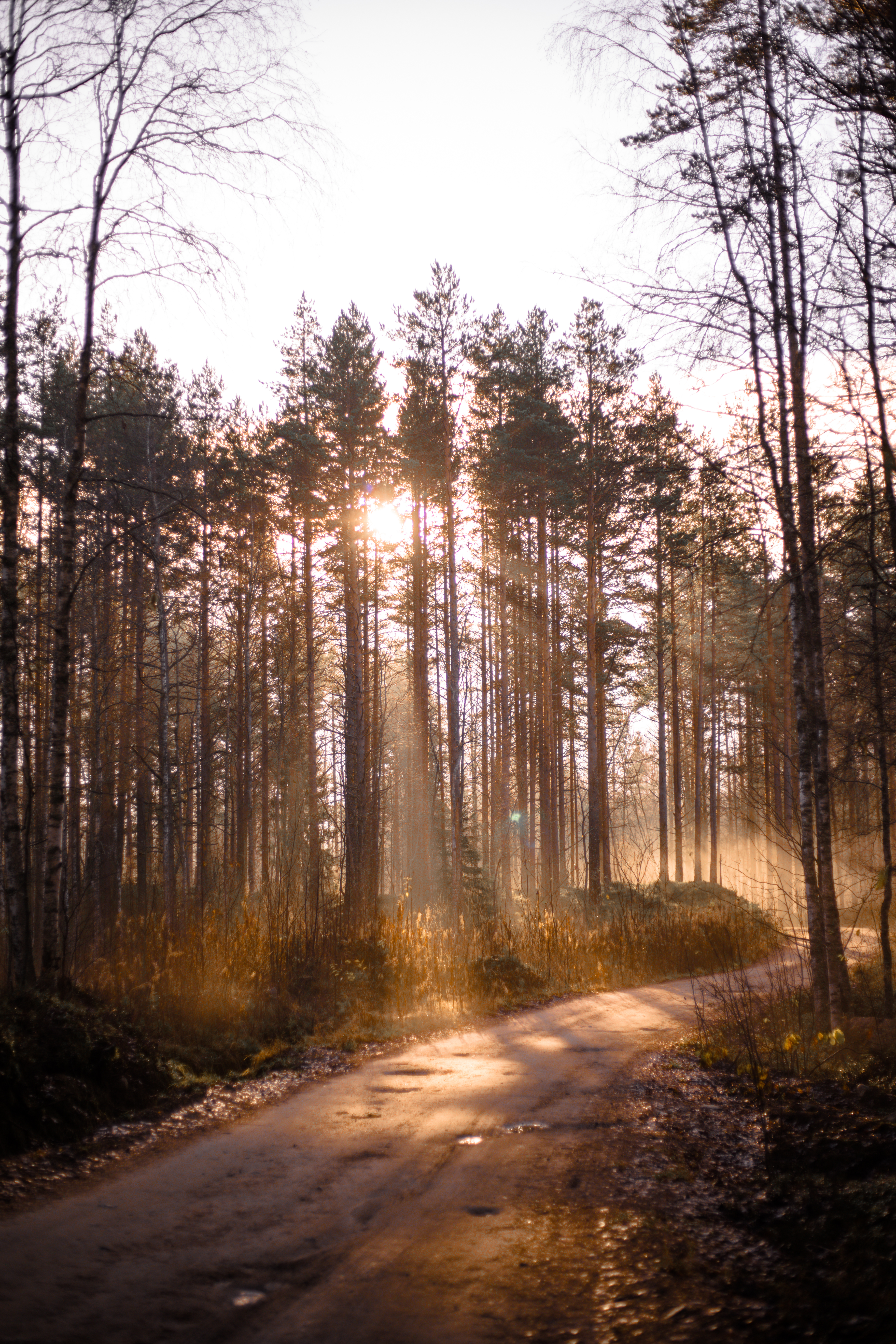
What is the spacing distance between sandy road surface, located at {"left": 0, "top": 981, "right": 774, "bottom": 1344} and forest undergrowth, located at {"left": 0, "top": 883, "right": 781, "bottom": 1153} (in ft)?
3.22

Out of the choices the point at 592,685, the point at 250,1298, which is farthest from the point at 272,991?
the point at 592,685

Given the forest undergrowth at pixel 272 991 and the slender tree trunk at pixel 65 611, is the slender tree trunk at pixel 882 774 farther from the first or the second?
the slender tree trunk at pixel 65 611

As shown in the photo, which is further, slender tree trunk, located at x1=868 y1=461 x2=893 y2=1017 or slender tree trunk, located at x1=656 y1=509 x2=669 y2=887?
slender tree trunk, located at x1=656 y1=509 x2=669 y2=887

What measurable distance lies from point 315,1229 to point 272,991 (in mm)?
5762

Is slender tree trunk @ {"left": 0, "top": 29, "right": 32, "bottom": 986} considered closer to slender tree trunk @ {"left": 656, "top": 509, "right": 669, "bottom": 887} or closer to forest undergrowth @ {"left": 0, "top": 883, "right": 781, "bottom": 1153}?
forest undergrowth @ {"left": 0, "top": 883, "right": 781, "bottom": 1153}

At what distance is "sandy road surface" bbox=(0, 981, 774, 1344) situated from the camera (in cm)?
285

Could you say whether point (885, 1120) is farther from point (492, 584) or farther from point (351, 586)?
point (492, 584)

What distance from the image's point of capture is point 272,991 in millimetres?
9117

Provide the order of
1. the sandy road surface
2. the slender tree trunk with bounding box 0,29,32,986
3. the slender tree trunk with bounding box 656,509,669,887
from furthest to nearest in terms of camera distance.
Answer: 1. the slender tree trunk with bounding box 656,509,669,887
2. the slender tree trunk with bounding box 0,29,32,986
3. the sandy road surface

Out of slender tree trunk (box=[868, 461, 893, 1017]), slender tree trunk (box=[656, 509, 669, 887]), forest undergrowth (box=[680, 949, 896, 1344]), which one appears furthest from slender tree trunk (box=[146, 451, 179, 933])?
slender tree trunk (box=[656, 509, 669, 887])

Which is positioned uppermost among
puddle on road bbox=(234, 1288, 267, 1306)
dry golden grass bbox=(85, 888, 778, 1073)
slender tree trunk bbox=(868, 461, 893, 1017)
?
slender tree trunk bbox=(868, 461, 893, 1017)

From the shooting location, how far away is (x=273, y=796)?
2856 centimetres

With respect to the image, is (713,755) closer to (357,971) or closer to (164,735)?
(164,735)

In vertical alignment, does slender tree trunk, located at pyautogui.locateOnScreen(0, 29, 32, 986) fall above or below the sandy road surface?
above
